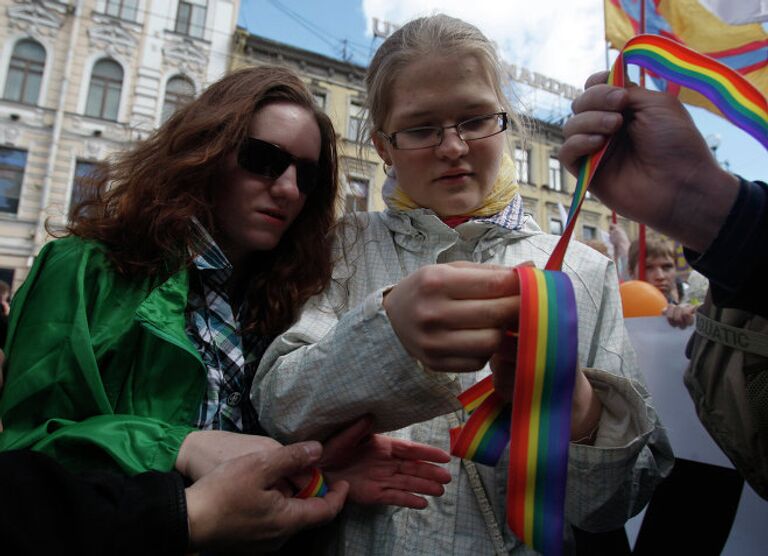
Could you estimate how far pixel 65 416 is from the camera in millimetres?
1087

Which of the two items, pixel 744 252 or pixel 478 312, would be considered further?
pixel 744 252

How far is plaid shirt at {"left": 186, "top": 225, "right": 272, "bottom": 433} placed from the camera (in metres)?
1.26

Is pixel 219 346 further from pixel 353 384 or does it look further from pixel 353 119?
pixel 353 119

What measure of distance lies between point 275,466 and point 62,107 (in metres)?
15.7

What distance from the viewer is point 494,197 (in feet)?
4.25

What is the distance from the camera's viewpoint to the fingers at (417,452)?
1.01 metres

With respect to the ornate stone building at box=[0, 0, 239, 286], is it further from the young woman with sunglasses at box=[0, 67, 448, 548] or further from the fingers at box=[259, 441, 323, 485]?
the fingers at box=[259, 441, 323, 485]

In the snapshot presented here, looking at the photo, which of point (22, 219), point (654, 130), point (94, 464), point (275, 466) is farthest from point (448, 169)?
point (22, 219)

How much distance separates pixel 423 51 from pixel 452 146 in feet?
0.86

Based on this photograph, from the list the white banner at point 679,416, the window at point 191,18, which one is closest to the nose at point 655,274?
the white banner at point 679,416

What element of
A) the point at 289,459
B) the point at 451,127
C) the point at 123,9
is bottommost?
the point at 289,459

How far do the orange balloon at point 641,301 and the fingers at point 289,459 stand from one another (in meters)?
2.01

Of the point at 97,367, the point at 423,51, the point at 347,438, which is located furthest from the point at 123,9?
the point at 347,438

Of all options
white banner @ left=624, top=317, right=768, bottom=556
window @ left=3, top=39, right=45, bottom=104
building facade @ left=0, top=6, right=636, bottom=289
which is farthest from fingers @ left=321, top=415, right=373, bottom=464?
window @ left=3, top=39, right=45, bottom=104
